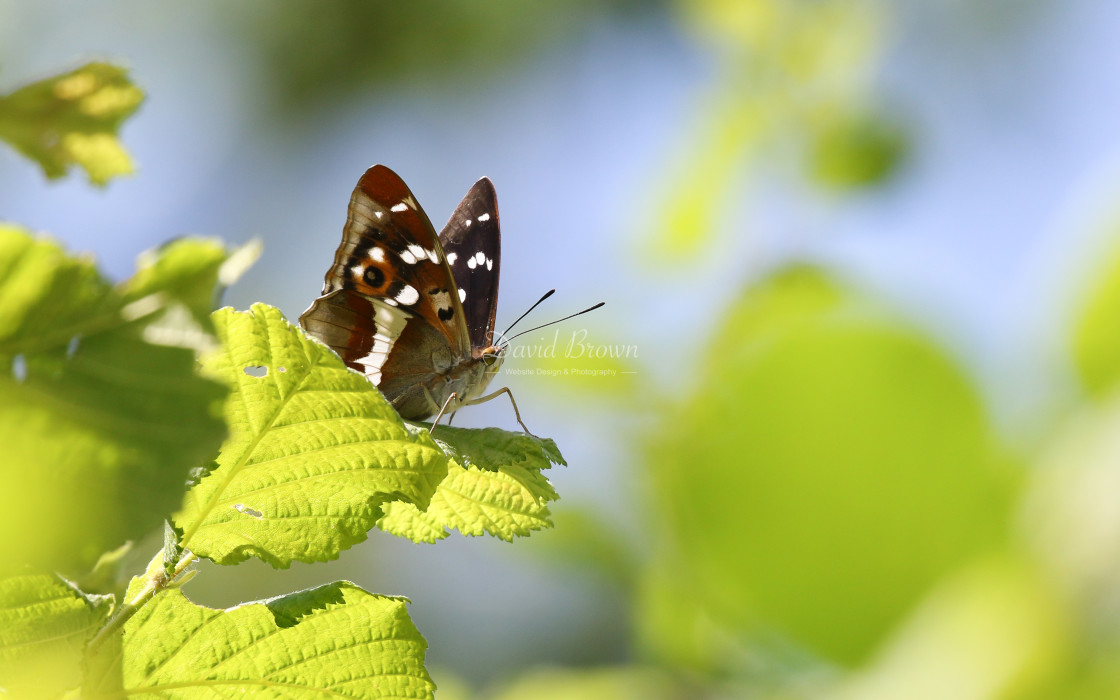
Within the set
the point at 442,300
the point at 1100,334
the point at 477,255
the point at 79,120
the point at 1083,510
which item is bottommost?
the point at 1083,510

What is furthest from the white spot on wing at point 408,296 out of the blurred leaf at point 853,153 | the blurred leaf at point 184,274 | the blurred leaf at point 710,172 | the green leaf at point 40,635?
the blurred leaf at point 184,274

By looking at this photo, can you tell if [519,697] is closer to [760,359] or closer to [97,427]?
[760,359]

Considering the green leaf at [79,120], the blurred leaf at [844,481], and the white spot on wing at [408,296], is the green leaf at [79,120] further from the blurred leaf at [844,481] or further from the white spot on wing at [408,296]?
the white spot on wing at [408,296]

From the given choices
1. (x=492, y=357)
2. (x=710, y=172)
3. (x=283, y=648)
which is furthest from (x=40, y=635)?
(x=492, y=357)

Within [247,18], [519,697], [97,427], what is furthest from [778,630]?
[247,18]

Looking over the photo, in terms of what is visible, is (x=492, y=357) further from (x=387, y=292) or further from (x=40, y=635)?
(x=40, y=635)
